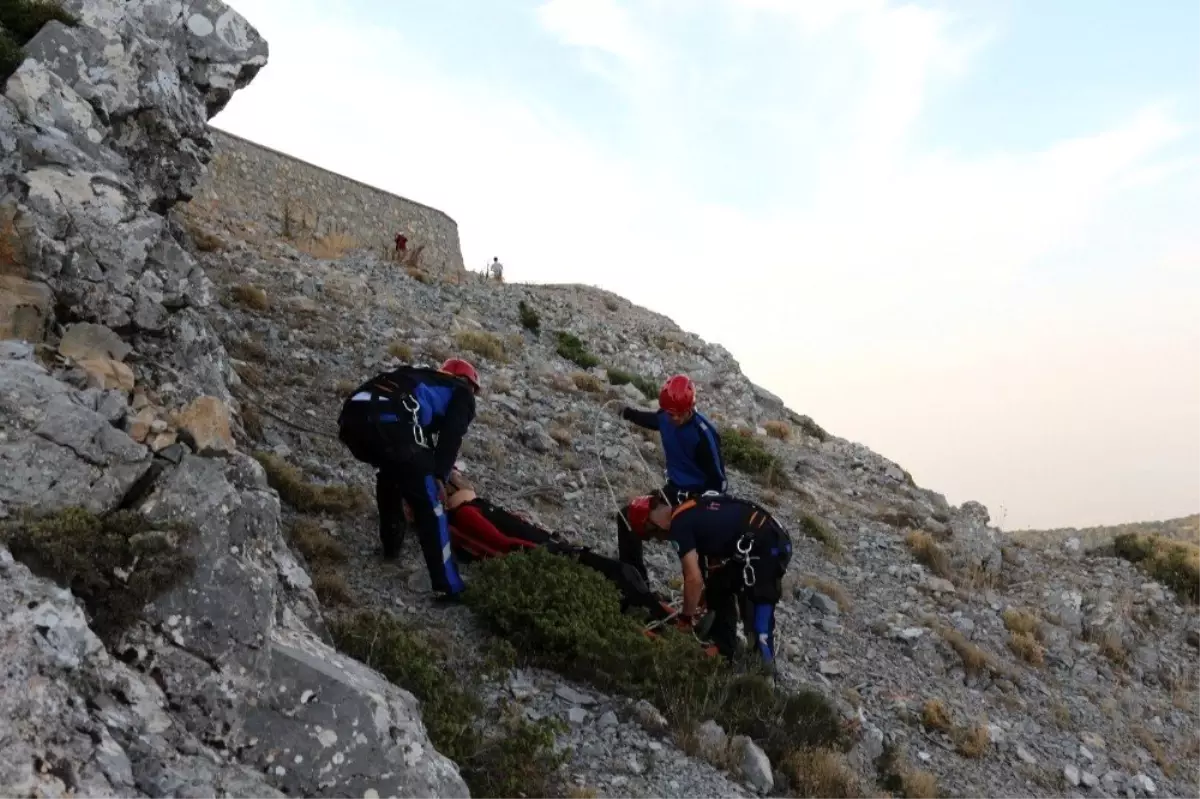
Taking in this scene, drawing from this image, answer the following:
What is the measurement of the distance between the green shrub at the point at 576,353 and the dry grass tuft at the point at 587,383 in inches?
73.0

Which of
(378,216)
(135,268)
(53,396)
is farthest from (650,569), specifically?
(378,216)

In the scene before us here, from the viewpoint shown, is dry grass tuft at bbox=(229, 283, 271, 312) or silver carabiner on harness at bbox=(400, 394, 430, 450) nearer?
silver carabiner on harness at bbox=(400, 394, 430, 450)

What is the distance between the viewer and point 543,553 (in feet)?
21.4

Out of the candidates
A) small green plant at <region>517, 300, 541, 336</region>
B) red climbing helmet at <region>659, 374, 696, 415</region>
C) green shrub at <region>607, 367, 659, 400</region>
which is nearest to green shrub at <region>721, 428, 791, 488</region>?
green shrub at <region>607, 367, 659, 400</region>

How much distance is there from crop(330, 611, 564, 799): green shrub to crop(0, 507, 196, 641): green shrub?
1579 millimetres

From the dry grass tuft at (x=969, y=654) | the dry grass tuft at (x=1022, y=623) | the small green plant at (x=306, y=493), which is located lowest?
the small green plant at (x=306, y=493)

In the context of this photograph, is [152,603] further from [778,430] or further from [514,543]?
[778,430]

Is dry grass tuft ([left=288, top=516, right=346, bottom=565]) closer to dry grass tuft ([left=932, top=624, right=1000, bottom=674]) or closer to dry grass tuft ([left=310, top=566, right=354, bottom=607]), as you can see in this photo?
dry grass tuft ([left=310, top=566, right=354, bottom=607])

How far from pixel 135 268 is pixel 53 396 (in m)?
2.32

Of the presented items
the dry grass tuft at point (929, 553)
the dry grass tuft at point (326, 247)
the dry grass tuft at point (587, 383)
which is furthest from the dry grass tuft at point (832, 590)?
the dry grass tuft at point (326, 247)

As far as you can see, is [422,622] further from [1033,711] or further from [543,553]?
[1033,711]

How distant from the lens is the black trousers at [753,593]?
653cm

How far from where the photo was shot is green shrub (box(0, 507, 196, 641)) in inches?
124

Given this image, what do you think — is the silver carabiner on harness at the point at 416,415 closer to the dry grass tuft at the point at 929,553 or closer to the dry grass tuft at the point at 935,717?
the dry grass tuft at the point at 935,717
